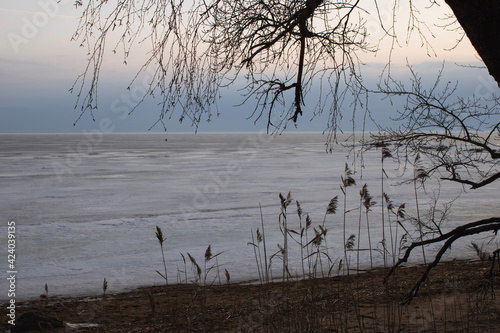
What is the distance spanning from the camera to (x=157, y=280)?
7.76 metres

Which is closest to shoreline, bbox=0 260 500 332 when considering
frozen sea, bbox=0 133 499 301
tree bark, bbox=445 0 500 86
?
frozen sea, bbox=0 133 499 301

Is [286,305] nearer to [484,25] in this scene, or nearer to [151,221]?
[484,25]

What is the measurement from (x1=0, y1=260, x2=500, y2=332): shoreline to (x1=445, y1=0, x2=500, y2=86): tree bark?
2.01 metres

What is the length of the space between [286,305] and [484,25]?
2.89 metres

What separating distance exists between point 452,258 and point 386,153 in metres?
5.83

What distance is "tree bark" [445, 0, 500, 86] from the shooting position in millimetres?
2998

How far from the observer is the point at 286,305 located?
4660 millimetres

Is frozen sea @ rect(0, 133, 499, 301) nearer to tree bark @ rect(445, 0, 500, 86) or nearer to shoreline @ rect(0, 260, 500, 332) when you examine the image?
shoreline @ rect(0, 260, 500, 332)

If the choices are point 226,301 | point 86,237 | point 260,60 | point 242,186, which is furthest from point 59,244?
point 242,186

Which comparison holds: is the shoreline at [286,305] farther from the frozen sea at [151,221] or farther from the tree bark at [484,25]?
the tree bark at [484,25]

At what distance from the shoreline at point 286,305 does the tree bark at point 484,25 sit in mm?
2011

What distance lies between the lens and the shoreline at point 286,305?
15.0 ft

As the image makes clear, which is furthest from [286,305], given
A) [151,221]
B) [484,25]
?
[151,221]

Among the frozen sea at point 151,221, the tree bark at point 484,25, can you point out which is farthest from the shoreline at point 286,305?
the tree bark at point 484,25
